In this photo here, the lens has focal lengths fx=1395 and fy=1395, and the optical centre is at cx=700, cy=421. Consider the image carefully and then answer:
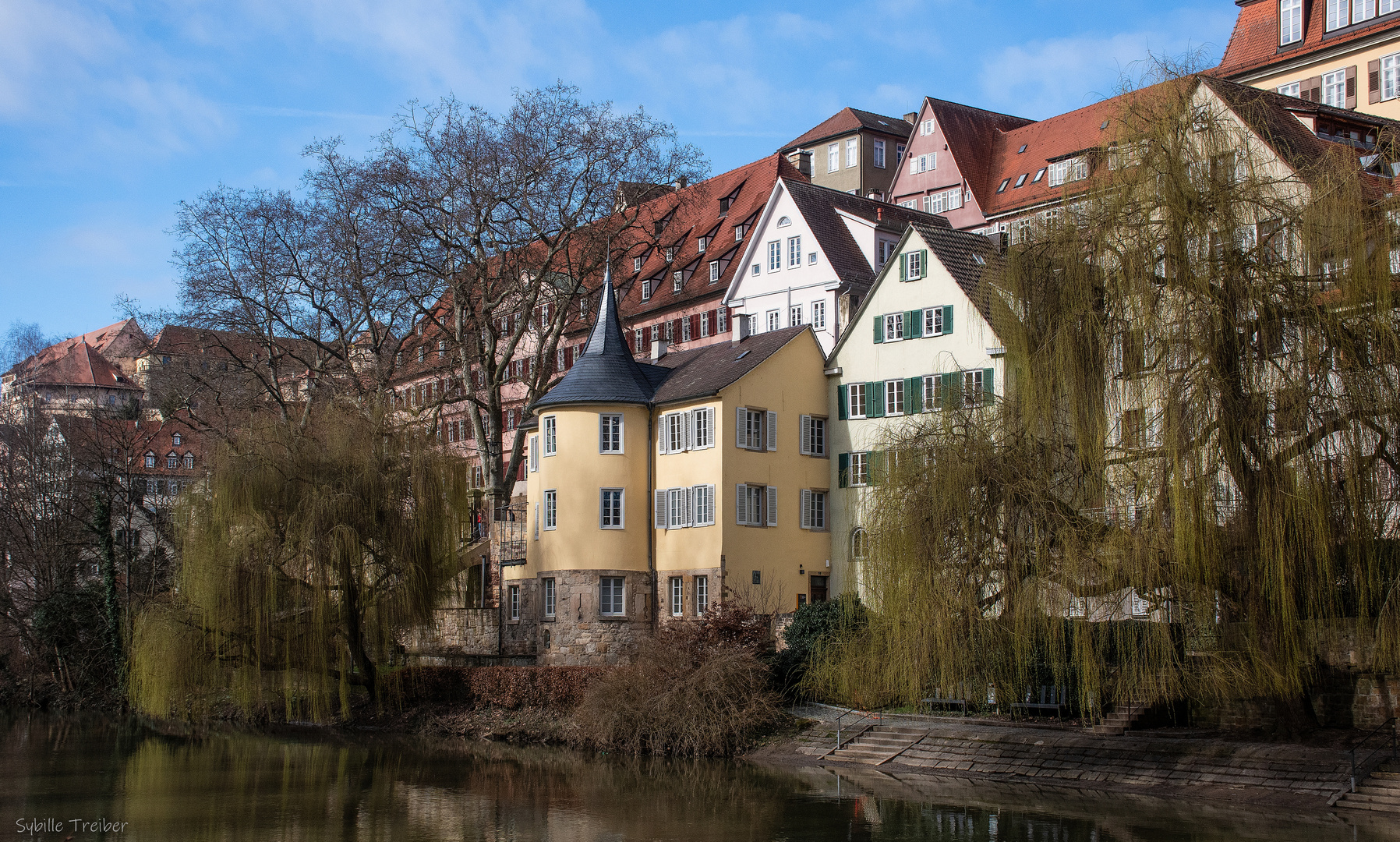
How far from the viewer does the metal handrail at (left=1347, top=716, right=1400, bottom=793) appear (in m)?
22.4

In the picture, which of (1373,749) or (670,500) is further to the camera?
(670,500)

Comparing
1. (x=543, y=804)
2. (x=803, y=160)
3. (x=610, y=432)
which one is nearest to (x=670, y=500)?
(x=610, y=432)

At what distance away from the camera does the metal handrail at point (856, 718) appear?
30.9 m

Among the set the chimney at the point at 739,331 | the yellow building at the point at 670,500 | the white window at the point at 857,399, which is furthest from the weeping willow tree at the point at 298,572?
the white window at the point at 857,399

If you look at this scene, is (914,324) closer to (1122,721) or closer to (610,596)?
(610,596)

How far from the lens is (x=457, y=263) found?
49438 mm

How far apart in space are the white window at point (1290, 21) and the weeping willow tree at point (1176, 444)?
33299mm

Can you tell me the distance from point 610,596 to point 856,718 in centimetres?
1083

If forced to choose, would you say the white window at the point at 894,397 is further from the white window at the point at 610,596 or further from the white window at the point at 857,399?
the white window at the point at 610,596

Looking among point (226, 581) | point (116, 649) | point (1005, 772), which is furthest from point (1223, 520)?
point (116, 649)

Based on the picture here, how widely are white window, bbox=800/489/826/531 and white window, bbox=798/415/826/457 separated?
1.21 meters

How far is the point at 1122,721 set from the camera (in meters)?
27.8

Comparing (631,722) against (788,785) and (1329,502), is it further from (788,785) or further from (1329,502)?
(1329,502)

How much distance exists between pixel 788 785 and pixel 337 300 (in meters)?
30.2
